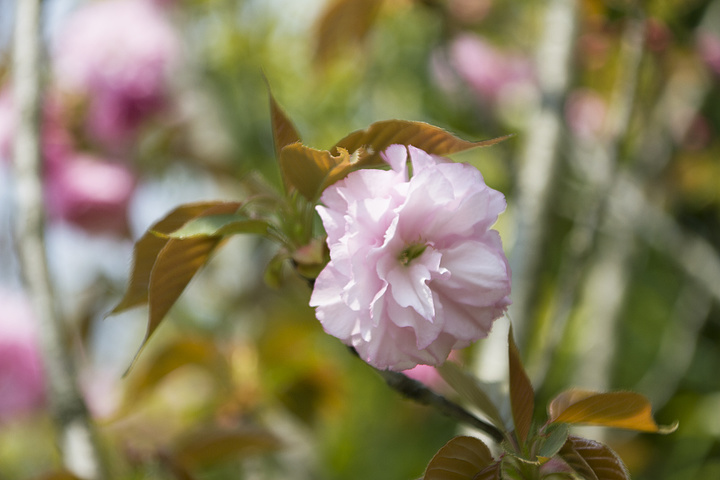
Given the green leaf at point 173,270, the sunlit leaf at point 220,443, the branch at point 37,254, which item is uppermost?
the green leaf at point 173,270

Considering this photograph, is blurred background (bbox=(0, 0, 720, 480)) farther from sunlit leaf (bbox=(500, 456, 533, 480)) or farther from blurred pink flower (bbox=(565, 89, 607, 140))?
sunlit leaf (bbox=(500, 456, 533, 480))

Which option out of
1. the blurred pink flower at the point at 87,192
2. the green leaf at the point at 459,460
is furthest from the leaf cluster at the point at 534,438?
the blurred pink flower at the point at 87,192

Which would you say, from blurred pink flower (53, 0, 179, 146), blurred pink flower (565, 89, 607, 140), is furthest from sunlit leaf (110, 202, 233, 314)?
blurred pink flower (565, 89, 607, 140)

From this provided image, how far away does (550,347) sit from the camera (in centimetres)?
76

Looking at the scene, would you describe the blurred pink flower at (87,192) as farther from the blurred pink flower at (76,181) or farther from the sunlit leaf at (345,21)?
the sunlit leaf at (345,21)

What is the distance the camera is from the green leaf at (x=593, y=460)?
39 cm

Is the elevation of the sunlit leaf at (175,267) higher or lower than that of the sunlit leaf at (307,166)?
lower

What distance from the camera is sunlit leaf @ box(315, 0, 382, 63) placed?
103 centimetres

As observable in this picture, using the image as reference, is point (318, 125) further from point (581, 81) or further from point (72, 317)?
point (72, 317)

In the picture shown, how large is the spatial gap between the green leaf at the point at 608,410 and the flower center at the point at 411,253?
136mm

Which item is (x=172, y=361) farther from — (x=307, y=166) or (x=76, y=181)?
(x=307, y=166)

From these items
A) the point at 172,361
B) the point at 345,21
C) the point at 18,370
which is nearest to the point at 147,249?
the point at 172,361

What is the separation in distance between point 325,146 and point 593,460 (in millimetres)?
1439

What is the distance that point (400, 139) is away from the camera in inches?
16.1
